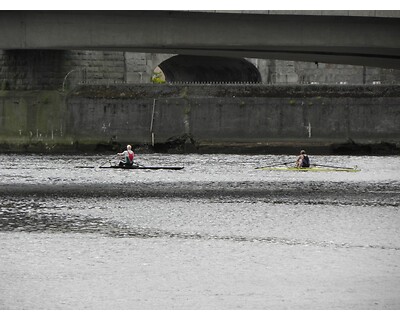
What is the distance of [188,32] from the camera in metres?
51.9

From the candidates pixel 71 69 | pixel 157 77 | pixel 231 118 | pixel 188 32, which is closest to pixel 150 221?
pixel 188 32

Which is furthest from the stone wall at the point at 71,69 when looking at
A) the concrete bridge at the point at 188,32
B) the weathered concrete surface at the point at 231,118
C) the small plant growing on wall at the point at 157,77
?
the concrete bridge at the point at 188,32

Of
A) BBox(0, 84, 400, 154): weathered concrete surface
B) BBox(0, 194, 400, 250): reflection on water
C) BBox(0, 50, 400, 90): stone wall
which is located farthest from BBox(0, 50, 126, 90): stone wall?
BBox(0, 194, 400, 250): reflection on water

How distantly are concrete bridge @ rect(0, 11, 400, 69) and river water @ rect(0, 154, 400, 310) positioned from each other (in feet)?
21.4

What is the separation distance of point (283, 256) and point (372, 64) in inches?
1228

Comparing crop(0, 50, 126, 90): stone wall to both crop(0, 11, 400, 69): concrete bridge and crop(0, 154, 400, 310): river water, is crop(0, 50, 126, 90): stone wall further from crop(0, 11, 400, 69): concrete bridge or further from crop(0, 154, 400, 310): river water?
crop(0, 11, 400, 69): concrete bridge

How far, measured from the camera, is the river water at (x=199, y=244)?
78.8 feet

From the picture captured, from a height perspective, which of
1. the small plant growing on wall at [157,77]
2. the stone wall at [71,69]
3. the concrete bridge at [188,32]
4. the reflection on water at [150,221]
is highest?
the concrete bridge at [188,32]

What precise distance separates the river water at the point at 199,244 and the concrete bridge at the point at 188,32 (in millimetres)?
6524

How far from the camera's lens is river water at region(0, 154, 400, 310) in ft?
78.8

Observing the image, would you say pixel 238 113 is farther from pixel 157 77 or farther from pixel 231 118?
pixel 157 77

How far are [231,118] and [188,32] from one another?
38.9 metres

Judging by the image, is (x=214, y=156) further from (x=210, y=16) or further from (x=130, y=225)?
(x=130, y=225)

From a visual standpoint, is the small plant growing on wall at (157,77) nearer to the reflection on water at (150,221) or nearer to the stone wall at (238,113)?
the stone wall at (238,113)
